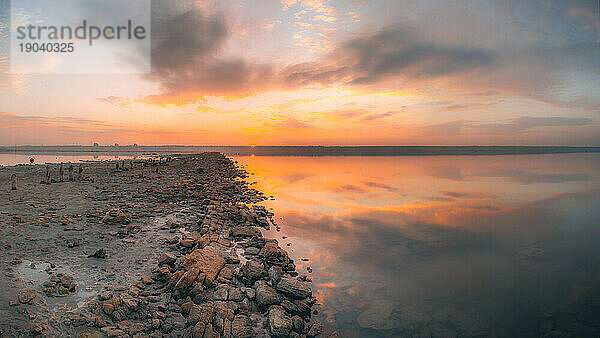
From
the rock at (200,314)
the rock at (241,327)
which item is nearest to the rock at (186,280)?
the rock at (200,314)

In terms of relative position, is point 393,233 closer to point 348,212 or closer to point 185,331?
point 348,212

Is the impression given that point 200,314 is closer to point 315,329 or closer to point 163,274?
point 163,274

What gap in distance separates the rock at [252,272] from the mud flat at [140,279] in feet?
0.11

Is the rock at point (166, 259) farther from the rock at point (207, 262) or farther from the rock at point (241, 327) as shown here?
the rock at point (241, 327)

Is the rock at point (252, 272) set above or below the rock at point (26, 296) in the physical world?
below

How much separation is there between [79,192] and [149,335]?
2011 cm

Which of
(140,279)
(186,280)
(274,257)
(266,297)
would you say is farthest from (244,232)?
(266,297)

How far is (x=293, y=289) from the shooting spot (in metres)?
8.46

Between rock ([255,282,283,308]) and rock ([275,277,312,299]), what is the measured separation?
318 millimetres

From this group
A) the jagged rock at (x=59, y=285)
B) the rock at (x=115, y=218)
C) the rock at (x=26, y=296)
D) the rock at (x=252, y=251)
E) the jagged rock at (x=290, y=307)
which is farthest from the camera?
the rock at (x=115, y=218)

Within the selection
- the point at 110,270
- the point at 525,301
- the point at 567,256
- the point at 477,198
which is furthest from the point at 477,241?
the point at 110,270

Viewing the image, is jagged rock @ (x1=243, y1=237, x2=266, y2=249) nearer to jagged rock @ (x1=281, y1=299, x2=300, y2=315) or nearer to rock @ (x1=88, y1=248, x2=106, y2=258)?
jagged rock @ (x1=281, y1=299, x2=300, y2=315)

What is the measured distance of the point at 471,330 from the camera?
7.68 m

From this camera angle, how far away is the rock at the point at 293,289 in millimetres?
8359
